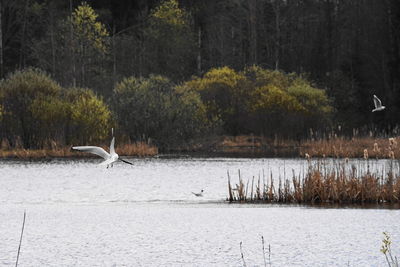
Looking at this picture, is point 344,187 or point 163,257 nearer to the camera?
point 163,257

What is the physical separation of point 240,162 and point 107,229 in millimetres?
19504

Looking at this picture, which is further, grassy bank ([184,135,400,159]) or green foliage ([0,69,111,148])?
green foliage ([0,69,111,148])

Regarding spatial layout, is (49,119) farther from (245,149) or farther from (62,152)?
(245,149)

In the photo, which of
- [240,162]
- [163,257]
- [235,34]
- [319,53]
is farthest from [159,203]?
[235,34]

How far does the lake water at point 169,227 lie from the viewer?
46.0 feet

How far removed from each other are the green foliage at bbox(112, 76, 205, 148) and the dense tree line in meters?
0.11

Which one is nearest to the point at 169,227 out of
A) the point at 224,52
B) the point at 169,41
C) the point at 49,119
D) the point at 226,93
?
the point at 49,119

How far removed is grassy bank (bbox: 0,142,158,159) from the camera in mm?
38312

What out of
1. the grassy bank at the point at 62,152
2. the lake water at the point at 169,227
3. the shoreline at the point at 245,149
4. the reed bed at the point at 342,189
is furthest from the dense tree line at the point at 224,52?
the reed bed at the point at 342,189

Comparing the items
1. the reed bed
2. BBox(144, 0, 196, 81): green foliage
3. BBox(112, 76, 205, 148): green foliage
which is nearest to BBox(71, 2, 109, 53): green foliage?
BBox(144, 0, 196, 81): green foliage

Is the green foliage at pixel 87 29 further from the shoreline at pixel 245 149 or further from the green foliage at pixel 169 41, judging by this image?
the shoreline at pixel 245 149

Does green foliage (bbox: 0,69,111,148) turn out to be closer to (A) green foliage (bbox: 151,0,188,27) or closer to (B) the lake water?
(B) the lake water

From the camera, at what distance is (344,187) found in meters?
20.6

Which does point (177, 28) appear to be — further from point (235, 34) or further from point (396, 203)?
point (396, 203)
